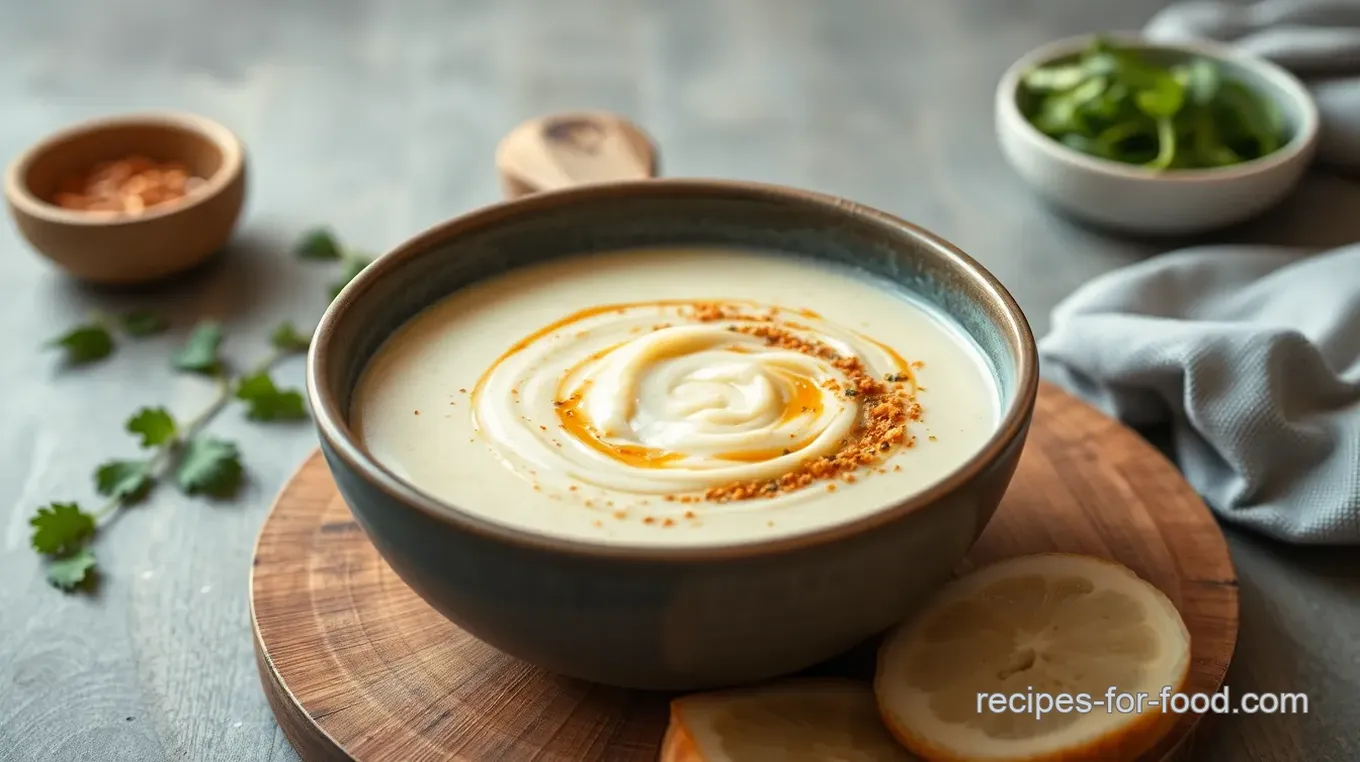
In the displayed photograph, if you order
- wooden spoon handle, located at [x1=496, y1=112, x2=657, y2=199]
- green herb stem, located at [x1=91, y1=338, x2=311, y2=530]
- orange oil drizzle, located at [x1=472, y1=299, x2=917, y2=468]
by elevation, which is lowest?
green herb stem, located at [x1=91, y1=338, x2=311, y2=530]

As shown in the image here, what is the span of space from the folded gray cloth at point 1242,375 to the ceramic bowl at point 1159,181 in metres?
0.26

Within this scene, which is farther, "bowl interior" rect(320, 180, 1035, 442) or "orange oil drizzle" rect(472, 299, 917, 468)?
"bowl interior" rect(320, 180, 1035, 442)

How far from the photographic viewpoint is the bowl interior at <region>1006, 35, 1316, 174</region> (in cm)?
268

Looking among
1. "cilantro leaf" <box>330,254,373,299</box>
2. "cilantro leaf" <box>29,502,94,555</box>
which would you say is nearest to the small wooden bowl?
"cilantro leaf" <box>330,254,373,299</box>

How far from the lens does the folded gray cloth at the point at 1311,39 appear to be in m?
2.82

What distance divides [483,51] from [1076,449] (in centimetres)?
206

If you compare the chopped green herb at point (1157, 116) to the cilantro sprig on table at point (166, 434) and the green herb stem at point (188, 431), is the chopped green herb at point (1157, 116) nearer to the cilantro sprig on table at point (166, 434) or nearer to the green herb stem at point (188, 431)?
the cilantro sprig on table at point (166, 434)

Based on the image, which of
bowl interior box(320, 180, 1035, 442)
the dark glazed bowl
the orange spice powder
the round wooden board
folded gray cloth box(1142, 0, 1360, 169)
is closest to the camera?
the dark glazed bowl

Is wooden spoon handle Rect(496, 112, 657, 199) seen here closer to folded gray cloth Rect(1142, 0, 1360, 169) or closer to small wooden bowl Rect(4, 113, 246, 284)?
small wooden bowl Rect(4, 113, 246, 284)

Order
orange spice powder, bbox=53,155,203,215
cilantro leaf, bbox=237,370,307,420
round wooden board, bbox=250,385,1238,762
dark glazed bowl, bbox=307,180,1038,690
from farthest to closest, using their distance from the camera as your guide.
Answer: orange spice powder, bbox=53,155,203,215
cilantro leaf, bbox=237,370,307,420
round wooden board, bbox=250,385,1238,762
dark glazed bowl, bbox=307,180,1038,690

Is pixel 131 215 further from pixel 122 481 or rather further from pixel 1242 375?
pixel 1242 375

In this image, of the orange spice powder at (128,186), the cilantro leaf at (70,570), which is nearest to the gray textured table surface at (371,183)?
the cilantro leaf at (70,570)

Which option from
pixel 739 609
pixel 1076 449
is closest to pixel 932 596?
pixel 739 609

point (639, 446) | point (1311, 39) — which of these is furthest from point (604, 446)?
point (1311, 39)
